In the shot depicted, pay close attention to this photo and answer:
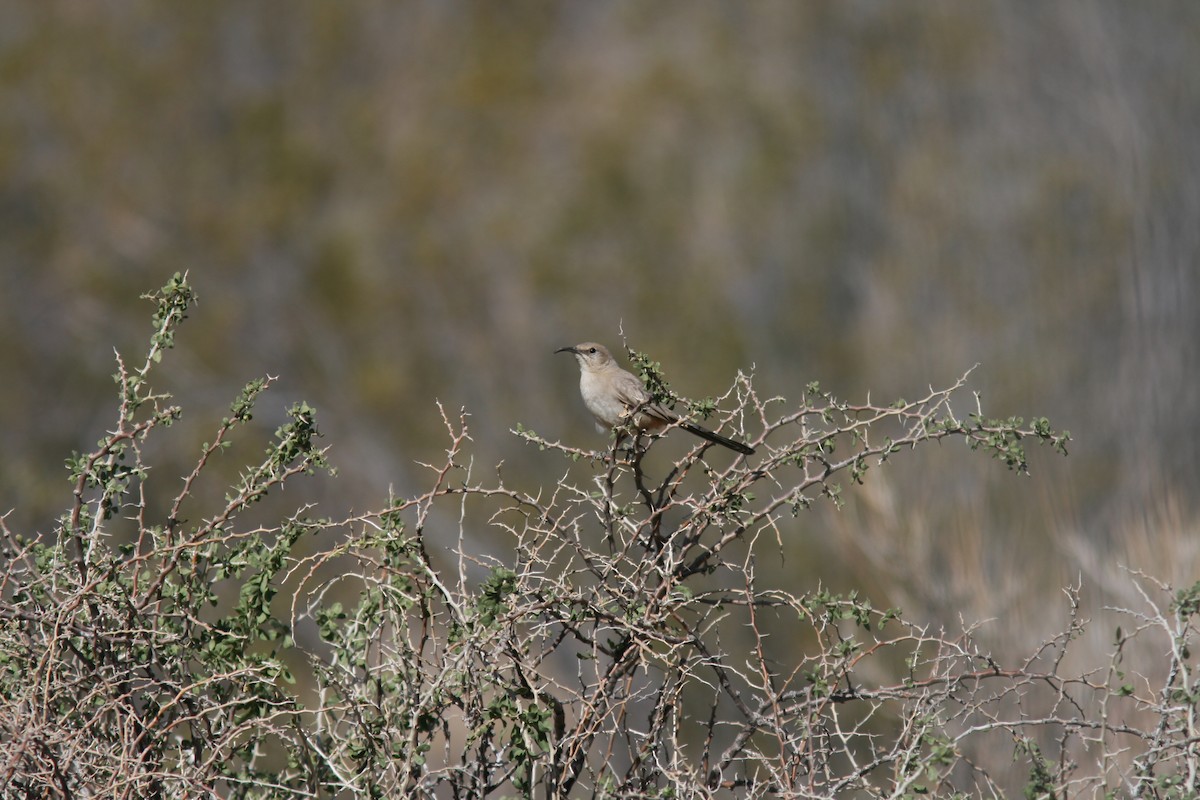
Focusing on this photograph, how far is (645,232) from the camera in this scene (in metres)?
22.2

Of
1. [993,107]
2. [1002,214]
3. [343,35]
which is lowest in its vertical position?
[1002,214]

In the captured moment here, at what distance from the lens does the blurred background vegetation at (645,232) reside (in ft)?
27.3

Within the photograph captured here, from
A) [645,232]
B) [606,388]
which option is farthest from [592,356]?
[645,232]

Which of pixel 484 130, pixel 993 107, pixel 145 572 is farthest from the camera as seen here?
pixel 484 130

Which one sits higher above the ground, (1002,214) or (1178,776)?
(1002,214)

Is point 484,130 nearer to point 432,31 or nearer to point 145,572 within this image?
point 432,31

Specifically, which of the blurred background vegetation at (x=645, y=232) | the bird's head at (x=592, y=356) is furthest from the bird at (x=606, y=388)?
the blurred background vegetation at (x=645, y=232)

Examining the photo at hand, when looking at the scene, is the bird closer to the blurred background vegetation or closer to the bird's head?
the bird's head

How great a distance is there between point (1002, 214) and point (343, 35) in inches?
615

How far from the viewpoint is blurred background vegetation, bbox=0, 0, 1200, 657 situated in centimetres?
831

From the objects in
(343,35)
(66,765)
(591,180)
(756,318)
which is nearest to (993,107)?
(756,318)

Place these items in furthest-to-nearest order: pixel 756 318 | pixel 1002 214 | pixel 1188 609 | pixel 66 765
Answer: pixel 756 318
pixel 1002 214
pixel 1188 609
pixel 66 765

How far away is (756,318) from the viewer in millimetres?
17734

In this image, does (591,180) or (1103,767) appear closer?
(1103,767)
